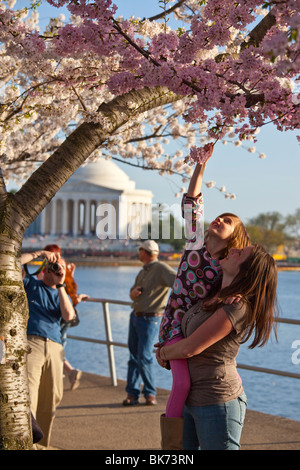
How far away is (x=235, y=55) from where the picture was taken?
323 cm

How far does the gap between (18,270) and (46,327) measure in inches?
61.5

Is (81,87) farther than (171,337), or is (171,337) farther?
(81,87)

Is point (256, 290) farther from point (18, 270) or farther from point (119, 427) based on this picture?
point (119, 427)

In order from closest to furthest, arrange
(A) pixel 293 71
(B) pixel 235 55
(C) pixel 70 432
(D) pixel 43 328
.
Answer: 1. (A) pixel 293 71
2. (B) pixel 235 55
3. (D) pixel 43 328
4. (C) pixel 70 432

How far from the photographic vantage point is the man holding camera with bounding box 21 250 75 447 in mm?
4832

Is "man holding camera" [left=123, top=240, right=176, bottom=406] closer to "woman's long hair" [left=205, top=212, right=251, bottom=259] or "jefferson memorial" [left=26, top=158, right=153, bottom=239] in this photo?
"woman's long hair" [left=205, top=212, right=251, bottom=259]

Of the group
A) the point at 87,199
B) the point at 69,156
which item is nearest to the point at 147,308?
the point at 69,156

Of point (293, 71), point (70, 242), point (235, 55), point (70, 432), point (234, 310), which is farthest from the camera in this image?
point (70, 242)

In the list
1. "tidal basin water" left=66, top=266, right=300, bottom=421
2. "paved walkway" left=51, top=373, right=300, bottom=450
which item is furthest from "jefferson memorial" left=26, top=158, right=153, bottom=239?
"paved walkway" left=51, top=373, right=300, bottom=450

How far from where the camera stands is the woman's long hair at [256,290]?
294 centimetres

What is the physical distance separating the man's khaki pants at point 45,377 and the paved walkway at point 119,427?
0.41 meters

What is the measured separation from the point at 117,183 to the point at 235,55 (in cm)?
10101
